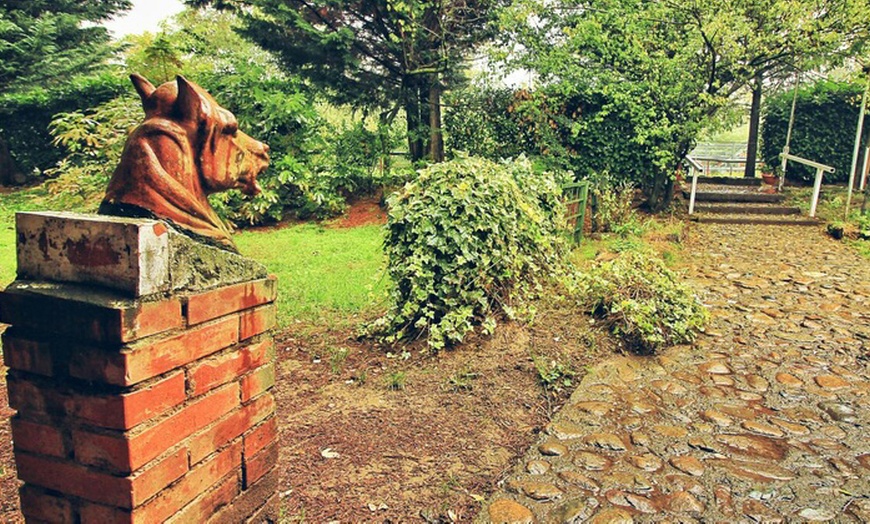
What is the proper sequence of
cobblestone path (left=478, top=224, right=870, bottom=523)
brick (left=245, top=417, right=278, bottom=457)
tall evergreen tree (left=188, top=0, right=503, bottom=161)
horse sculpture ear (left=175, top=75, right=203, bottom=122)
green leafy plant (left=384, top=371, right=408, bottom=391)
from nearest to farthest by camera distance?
horse sculpture ear (left=175, top=75, right=203, bottom=122)
brick (left=245, top=417, right=278, bottom=457)
cobblestone path (left=478, top=224, right=870, bottom=523)
green leafy plant (left=384, top=371, right=408, bottom=391)
tall evergreen tree (left=188, top=0, right=503, bottom=161)

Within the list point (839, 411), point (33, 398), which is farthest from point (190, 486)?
point (839, 411)

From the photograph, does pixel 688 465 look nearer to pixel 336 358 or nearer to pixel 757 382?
pixel 757 382

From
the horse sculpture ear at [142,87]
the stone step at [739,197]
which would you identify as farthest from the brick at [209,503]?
the stone step at [739,197]

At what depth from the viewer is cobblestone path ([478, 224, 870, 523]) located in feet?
7.79

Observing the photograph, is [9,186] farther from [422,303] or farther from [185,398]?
[185,398]

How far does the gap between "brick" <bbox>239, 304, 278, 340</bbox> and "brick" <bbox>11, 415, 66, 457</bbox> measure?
0.52 meters

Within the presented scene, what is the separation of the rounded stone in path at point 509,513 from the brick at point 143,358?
1.42 metres

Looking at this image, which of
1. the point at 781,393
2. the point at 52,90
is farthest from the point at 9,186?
the point at 781,393

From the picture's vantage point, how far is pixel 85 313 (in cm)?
130

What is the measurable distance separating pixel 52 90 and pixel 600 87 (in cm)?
1243

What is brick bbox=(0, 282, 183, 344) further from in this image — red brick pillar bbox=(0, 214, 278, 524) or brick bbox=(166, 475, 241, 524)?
brick bbox=(166, 475, 241, 524)

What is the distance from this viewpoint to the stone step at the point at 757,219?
393 inches

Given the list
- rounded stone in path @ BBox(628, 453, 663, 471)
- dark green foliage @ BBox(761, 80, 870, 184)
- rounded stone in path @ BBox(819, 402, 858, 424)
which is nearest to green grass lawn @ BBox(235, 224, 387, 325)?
rounded stone in path @ BBox(628, 453, 663, 471)

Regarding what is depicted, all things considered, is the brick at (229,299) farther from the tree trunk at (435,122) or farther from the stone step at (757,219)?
the tree trunk at (435,122)
